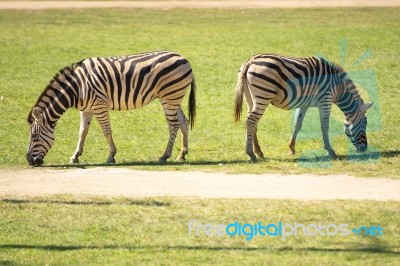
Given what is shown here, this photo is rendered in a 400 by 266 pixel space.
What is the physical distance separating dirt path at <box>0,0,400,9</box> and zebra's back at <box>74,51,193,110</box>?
1890 centimetres

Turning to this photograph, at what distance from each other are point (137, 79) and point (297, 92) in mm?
2626

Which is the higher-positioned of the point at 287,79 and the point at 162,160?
the point at 287,79

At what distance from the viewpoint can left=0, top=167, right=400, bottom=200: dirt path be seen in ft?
43.4

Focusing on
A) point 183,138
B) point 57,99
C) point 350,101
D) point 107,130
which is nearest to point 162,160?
point 183,138

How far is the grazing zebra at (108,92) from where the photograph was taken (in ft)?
52.1

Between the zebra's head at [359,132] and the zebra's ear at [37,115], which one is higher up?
the zebra's ear at [37,115]

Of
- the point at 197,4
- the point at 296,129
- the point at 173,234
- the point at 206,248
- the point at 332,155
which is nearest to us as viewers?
the point at 206,248

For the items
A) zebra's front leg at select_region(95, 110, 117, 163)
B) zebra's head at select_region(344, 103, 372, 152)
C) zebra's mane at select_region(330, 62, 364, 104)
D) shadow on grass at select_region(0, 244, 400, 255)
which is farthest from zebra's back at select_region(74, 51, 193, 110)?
shadow on grass at select_region(0, 244, 400, 255)

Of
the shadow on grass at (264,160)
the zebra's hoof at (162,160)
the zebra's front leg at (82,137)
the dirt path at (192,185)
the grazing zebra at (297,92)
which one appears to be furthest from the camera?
the zebra's front leg at (82,137)

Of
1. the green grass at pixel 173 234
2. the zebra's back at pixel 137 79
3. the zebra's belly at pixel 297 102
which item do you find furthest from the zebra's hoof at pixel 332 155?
the green grass at pixel 173 234

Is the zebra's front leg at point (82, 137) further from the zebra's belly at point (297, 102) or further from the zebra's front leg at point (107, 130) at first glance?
the zebra's belly at point (297, 102)

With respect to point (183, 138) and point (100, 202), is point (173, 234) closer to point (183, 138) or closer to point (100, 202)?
point (100, 202)

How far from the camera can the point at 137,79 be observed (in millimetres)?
16203

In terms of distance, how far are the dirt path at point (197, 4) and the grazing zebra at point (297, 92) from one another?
59.4 ft
